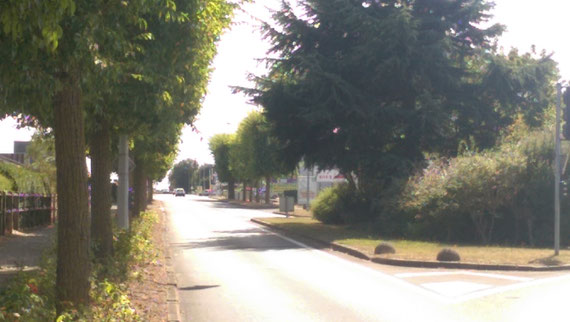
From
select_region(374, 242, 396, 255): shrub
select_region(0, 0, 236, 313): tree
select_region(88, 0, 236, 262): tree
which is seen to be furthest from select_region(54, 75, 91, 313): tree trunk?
select_region(374, 242, 396, 255): shrub

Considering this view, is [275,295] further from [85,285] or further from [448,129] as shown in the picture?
[448,129]

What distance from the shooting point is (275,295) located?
11547 mm

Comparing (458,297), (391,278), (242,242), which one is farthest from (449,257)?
(242,242)

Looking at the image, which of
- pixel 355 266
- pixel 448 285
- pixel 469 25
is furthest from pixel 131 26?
pixel 469 25

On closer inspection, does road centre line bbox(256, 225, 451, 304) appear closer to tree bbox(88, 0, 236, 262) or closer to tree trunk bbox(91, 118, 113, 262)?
tree bbox(88, 0, 236, 262)

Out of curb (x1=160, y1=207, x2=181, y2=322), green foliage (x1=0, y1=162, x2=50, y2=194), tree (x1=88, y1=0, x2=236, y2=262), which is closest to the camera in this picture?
tree (x1=88, y1=0, x2=236, y2=262)

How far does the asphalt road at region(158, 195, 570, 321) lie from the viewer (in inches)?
384

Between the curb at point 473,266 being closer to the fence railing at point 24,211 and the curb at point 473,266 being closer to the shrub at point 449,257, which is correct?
the shrub at point 449,257

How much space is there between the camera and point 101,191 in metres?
13.2

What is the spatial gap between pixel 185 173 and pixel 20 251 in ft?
554

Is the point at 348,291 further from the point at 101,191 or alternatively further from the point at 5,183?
the point at 5,183

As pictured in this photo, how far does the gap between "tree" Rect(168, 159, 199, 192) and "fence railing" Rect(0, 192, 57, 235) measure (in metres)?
150

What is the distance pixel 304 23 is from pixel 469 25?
7.55 m

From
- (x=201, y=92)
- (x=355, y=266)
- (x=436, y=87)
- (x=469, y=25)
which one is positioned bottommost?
(x=355, y=266)
